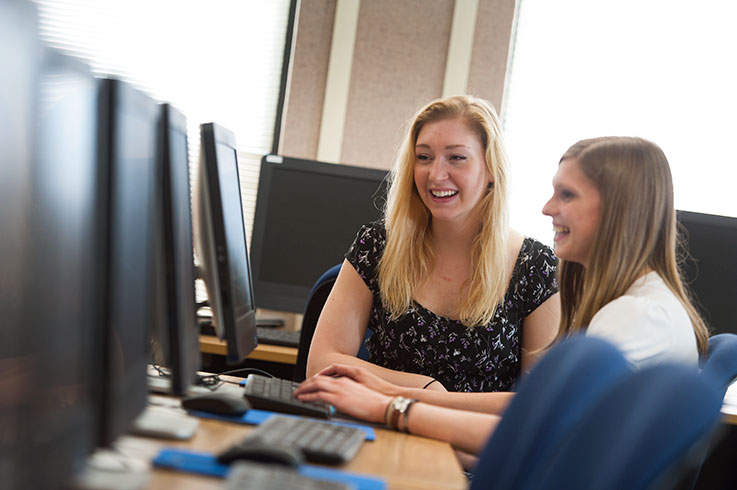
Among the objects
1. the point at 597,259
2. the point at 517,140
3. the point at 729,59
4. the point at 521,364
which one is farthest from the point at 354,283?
the point at 729,59

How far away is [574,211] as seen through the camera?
1477 mm

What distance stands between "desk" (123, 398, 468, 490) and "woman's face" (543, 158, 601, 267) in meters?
0.51

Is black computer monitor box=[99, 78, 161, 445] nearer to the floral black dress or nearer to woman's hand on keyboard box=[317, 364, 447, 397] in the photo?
woman's hand on keyboard box=[317, 364, 447, 397]

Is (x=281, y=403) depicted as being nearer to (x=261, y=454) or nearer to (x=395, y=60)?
(x=261, y=454)

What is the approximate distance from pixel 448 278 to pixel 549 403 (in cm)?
124

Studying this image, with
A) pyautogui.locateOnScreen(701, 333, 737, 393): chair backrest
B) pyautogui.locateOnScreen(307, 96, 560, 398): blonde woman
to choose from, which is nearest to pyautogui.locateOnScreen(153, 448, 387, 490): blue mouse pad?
pyautogui.locateOnScreen(701, 333, 737, 393): chair backrest

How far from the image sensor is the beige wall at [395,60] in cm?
327

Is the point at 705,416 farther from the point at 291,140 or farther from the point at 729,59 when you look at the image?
the point at 729,59

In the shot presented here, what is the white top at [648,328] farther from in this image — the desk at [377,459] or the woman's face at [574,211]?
the desk at [377,459]

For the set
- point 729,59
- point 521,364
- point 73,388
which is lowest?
A: point 521,364

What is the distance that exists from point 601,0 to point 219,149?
267 cm

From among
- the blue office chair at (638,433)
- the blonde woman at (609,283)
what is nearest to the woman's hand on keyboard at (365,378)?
the blonde woman at (609,283)

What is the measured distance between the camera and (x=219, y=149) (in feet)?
4.09

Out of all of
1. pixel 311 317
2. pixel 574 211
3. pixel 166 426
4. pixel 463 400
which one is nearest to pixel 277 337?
pixel 311 317
